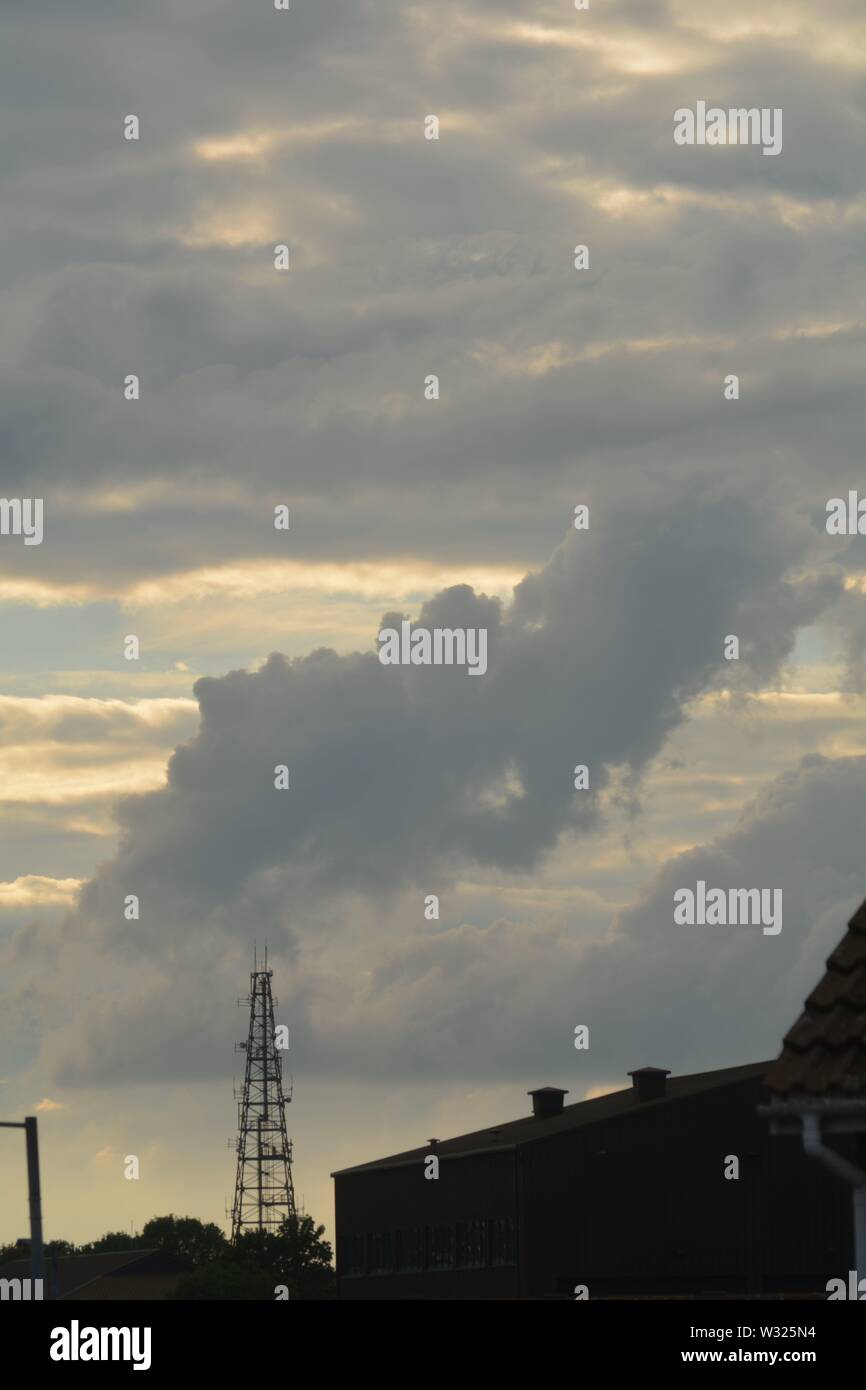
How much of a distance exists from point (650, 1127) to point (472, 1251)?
26.1 feet

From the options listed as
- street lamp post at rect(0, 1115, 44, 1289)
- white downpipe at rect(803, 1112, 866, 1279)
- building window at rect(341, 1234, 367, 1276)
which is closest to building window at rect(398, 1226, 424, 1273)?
building window at rect(341, 1234, 367, 1276)

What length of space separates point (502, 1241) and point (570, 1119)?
7408 mm

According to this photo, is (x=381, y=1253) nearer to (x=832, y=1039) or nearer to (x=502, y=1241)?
(x=502, y=1241)

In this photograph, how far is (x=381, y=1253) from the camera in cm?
7506

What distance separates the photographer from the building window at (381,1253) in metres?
74.2

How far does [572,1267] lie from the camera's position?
6300cm

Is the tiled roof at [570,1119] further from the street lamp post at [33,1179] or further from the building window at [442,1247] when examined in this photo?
the street lamp post at [33,1179]

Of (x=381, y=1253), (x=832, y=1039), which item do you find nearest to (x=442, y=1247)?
(x=381, y=1253)

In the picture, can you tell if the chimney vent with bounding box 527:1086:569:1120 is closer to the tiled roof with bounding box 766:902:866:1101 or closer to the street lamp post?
the street lamp post

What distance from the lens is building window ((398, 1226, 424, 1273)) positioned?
71.7 m

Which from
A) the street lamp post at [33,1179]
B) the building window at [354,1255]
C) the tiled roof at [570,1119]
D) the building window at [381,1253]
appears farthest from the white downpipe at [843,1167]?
the building window at [354,1255]

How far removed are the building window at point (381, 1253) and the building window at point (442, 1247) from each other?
3833 mm
